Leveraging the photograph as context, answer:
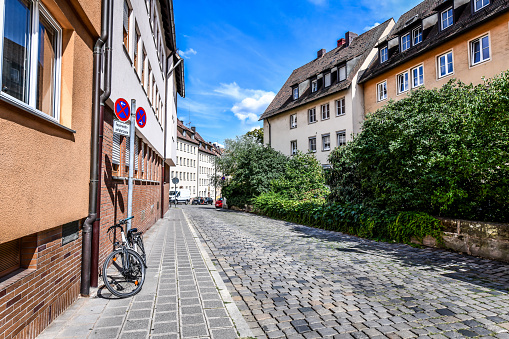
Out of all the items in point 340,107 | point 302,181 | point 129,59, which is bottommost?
point 302,181

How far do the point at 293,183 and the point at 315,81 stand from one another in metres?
14.4

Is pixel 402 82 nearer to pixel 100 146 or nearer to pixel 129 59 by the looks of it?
pixel 129 59

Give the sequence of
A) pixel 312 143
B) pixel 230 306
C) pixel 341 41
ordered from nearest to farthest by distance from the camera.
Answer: pixel 230 306, pixel 312 143, pixel 341 41

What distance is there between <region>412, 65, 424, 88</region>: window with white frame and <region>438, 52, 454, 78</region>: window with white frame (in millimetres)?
1335

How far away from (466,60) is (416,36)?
19.0ft

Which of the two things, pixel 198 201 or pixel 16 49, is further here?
pixel 198 201

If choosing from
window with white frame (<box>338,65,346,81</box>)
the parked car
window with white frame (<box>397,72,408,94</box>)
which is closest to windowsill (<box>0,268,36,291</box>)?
window with white frame (<box>397,72,408,94</box>)

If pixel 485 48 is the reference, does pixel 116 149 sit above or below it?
below

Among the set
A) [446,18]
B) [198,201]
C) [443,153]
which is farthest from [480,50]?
[198,201]

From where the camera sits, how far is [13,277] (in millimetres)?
3166

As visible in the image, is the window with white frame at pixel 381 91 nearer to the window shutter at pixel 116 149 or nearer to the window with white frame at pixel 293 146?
the window with white frame at pixel 293 146

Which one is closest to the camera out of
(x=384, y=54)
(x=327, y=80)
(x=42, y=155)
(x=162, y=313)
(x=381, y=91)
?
(x=42, y=155)

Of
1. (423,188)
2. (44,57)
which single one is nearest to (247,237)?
(423,188)

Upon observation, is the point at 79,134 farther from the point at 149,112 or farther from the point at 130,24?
the point at 149,112
